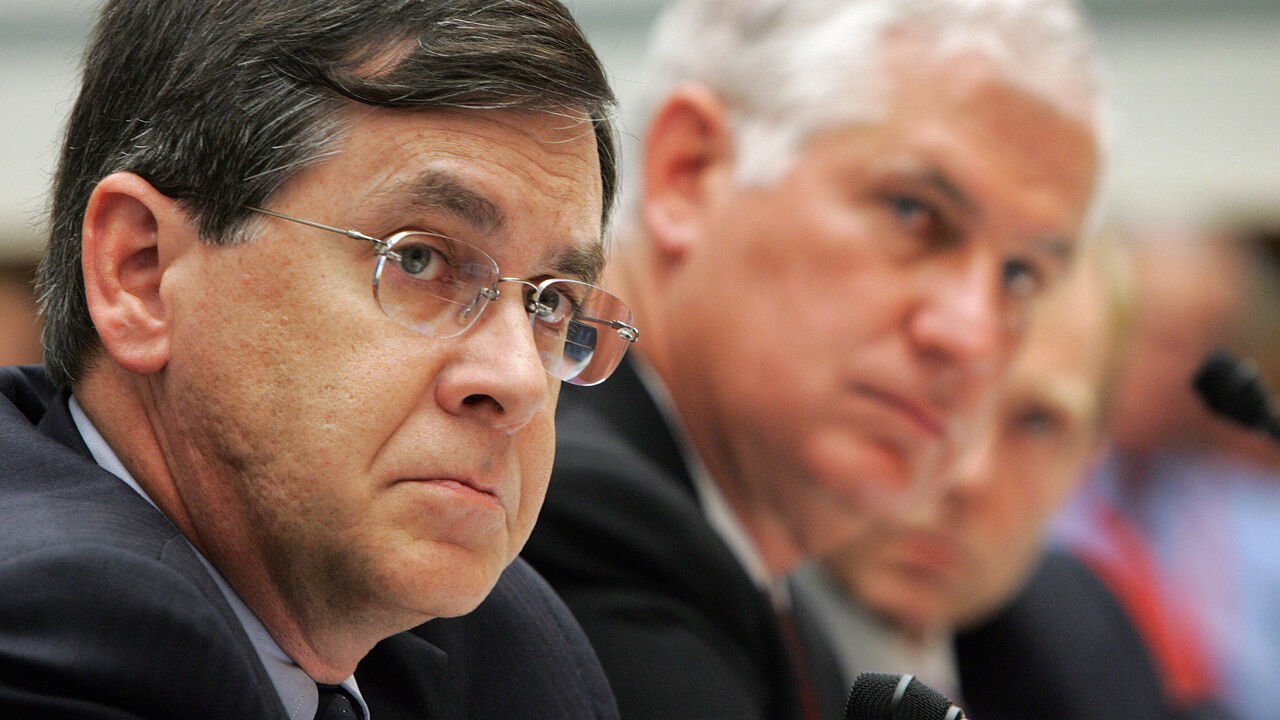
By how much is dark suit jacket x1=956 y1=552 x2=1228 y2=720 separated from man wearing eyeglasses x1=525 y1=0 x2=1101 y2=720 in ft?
2.58

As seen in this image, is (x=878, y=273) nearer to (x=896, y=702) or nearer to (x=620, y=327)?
(x=620, y=327)

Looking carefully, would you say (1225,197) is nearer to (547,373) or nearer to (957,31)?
(957,31)

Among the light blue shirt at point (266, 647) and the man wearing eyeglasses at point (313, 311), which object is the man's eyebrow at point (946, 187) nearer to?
the man wearing eyeglasses at point (313, 311)

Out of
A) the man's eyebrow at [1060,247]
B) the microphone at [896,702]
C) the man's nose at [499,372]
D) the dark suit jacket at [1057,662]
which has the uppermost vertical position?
the man's nose at [499,372]

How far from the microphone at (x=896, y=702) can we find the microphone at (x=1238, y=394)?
99 cm

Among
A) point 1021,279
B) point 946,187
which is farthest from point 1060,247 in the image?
point 946,187

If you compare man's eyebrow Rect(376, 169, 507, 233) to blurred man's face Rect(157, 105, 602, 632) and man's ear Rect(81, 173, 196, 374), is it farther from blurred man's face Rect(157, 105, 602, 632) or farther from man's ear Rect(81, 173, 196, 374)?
man's ear Rect(81, 173, 196, 374)

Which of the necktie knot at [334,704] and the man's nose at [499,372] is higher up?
the man's nose at [499,372]

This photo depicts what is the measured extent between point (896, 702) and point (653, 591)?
74 centimetres

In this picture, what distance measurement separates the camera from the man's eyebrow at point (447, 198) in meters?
1.15

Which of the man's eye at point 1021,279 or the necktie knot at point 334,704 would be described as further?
the man's eye at point 1021,279

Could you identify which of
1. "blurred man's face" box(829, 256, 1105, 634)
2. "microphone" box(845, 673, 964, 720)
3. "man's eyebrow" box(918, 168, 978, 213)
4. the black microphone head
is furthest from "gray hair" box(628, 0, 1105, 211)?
"microphone" box(845, 673, 964, 720)

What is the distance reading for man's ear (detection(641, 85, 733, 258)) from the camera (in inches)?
89.1

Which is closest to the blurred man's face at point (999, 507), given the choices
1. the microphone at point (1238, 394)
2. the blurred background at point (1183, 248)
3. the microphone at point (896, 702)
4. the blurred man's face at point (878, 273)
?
the blurred man's face at point (878, 273)
